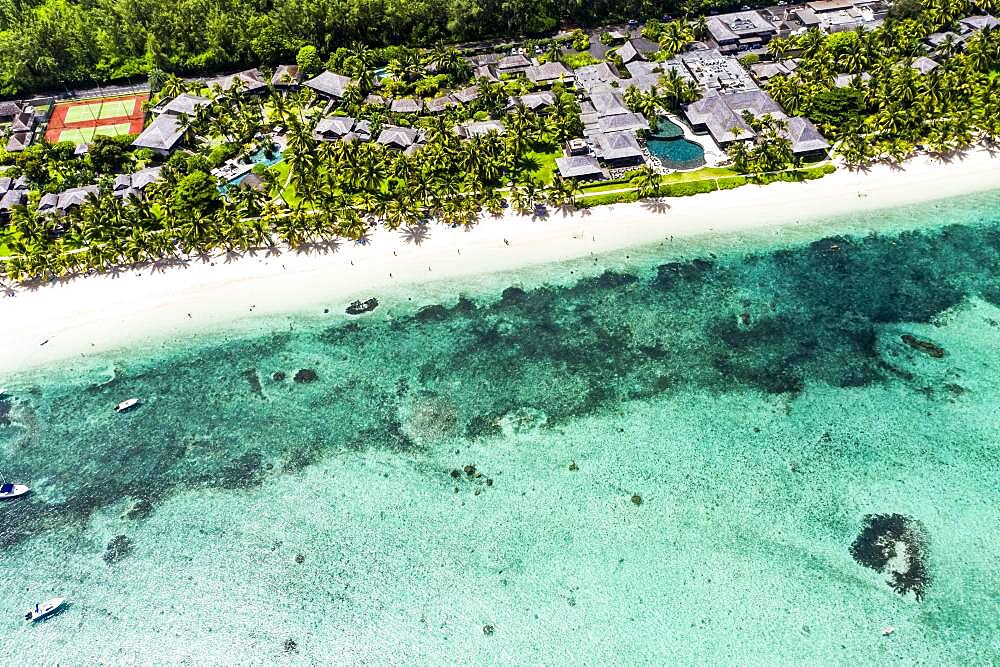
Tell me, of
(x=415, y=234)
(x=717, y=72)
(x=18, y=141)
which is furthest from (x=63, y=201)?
(x=717, y=72)

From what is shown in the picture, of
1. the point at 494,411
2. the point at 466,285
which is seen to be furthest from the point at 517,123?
the point at 494,411

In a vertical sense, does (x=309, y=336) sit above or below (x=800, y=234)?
below

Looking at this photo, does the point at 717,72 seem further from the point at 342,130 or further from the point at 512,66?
the point at 342,130

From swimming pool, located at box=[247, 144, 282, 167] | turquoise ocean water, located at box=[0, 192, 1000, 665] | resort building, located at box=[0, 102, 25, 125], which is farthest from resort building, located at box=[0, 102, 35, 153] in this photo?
turquoise ocean water, located at box=[0, 192, 1000, 665]

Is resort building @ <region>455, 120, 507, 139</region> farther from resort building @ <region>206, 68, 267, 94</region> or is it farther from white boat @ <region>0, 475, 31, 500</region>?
white boat @ <region>0, 475, 31, 500</region>

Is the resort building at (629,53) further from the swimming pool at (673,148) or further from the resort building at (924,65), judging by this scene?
the resort building at (924,65)

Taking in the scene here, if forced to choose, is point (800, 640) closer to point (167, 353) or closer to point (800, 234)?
point (800, 234)
